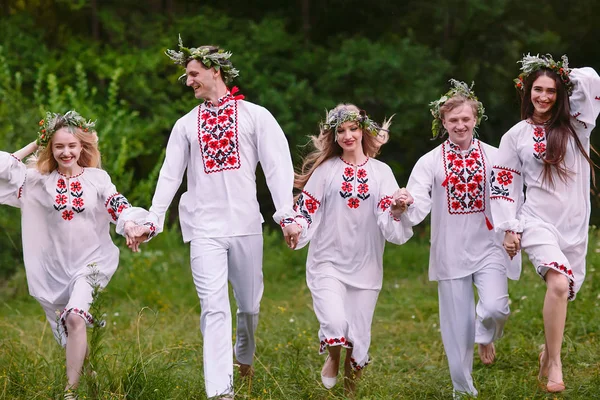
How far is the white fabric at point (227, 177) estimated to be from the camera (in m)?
6.09

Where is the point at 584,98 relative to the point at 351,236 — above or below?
above

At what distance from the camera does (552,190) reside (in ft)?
19.8

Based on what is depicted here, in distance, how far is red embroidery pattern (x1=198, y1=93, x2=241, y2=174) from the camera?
6102mm

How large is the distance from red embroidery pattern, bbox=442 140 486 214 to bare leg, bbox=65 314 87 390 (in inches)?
101

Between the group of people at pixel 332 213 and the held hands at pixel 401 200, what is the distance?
2cm

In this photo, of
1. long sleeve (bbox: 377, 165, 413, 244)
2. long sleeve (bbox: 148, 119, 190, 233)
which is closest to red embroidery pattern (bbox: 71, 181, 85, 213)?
long sleeve (bbox: 148, 119, 190, 233)

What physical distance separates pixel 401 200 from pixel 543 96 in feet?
3.81

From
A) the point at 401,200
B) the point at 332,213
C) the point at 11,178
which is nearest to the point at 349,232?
the point at 332,213

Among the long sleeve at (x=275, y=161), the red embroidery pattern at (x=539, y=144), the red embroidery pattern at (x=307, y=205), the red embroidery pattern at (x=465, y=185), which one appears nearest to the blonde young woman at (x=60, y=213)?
the long sleeve at (x=275, y=161)

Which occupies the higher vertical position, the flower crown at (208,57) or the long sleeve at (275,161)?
the flower crown at (208,57)

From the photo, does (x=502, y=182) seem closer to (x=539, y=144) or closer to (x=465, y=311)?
(x=539, y=144)

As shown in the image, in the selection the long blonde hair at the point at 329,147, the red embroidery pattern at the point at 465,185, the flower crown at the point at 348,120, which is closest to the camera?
the red embroidery pattern at the point at 465,185

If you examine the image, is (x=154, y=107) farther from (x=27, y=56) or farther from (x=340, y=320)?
(x=340, y=320)

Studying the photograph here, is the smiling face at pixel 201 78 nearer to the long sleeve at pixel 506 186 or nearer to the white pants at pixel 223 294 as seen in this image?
the white pants at pixel 223 294
